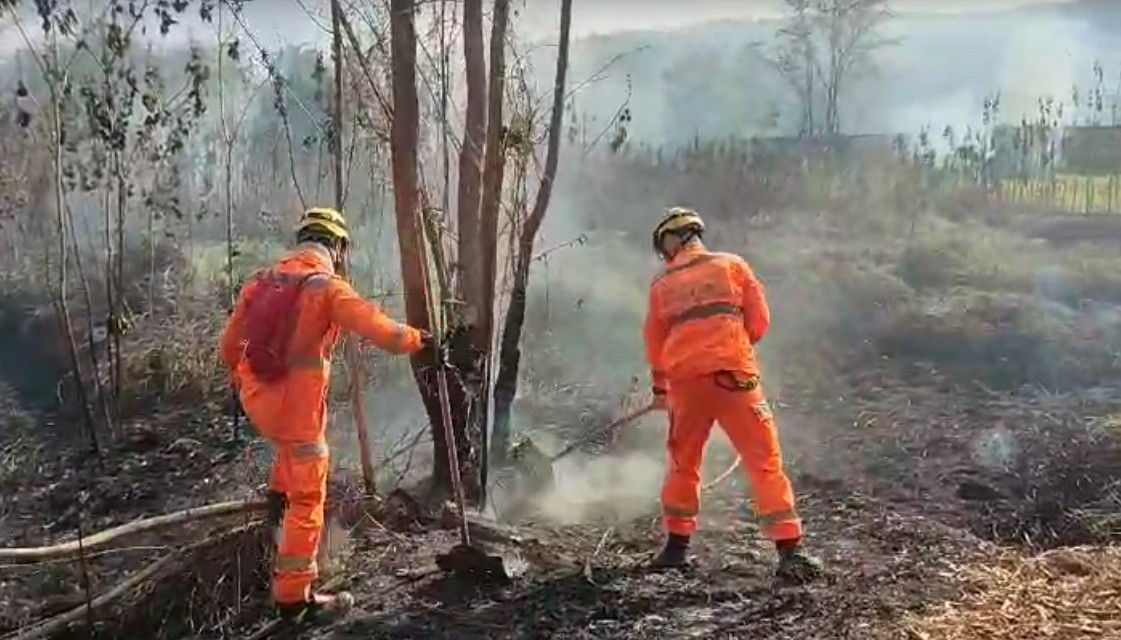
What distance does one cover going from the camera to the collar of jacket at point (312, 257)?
5.16 meters

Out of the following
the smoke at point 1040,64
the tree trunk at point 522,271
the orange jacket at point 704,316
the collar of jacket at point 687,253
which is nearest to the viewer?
the orange jacket at point 704,316

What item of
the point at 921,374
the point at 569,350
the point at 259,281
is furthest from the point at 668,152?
the point at 259,281

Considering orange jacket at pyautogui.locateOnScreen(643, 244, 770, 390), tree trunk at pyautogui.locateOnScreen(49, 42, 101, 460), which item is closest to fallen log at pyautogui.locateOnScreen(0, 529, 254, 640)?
orange jacket at pyautogui.locateOnScreen(643, 244, 770, 390)

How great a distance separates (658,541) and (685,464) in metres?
0.62

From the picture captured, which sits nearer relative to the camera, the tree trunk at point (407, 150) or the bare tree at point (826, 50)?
the tree trunk at point (407, 150)

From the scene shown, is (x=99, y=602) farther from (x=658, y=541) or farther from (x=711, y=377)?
(x=711, y=377)

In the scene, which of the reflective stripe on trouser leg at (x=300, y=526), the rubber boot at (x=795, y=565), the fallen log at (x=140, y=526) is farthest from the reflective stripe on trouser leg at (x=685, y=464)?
the fallen log at (x=140, y=526)

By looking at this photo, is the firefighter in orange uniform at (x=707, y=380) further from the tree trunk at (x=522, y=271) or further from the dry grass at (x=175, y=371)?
the dry grass at (x=175, y=371)

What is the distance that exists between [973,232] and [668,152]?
3447 millimetres

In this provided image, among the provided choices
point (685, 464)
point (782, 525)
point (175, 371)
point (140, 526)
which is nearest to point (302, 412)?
point (140, 526)

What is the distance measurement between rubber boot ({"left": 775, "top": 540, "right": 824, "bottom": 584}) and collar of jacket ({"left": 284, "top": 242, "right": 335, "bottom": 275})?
7.89ft

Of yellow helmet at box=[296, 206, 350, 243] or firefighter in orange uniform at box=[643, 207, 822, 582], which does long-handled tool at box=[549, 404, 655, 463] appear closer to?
firefighter in orange uniform at box=[643, 207, 822, 582]

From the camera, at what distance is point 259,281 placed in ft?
17.0

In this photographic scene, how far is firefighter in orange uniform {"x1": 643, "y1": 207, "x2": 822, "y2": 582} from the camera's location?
5309 mm
